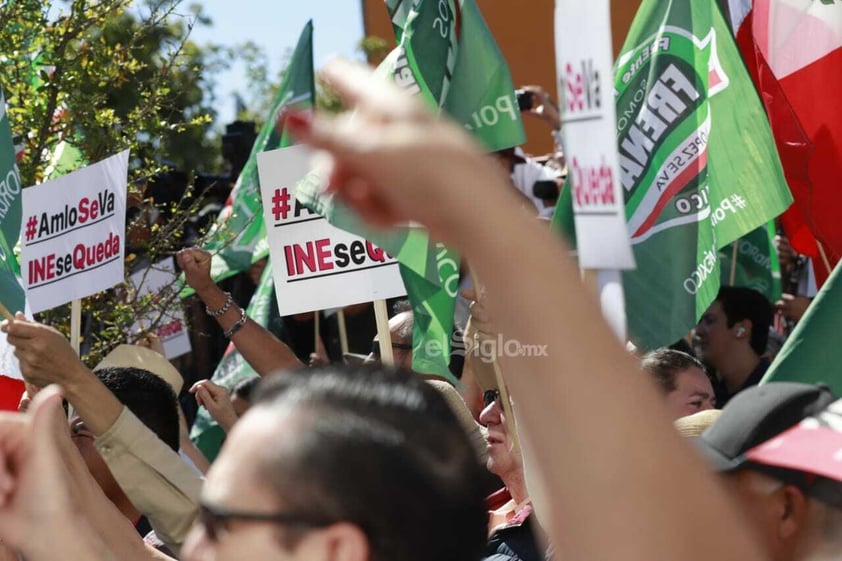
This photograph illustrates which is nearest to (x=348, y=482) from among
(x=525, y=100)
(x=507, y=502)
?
(x=507, y=502)

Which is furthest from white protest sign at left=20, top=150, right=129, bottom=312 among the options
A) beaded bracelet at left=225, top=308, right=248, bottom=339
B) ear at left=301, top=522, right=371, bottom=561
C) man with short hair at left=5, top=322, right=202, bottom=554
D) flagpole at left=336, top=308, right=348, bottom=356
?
ear at left=301, top=522, right=371, bottom=561

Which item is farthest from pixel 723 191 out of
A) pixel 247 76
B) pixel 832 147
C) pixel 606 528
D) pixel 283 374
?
pixel 247 76

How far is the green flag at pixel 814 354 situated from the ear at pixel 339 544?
2.08 meters

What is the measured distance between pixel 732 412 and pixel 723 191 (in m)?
3.16

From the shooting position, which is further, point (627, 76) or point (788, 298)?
point (788, 298)

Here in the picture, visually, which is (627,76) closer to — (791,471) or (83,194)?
(83,194)

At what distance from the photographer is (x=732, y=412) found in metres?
2.18

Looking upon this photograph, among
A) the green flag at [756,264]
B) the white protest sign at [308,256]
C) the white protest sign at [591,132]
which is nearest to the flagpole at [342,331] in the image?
the white protest sign at [308,256]

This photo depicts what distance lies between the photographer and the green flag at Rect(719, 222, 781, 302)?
24.3 ft

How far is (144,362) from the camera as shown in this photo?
17.6 ft

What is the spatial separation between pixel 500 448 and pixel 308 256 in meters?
1.48

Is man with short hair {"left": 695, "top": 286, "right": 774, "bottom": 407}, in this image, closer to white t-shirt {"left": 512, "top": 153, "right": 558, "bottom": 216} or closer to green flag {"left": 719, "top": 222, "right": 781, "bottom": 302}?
green flag {"left": 719, "top": 222, "right": 781, "bottom": 302}

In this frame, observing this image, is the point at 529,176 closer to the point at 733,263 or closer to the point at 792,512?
the point at 733,263

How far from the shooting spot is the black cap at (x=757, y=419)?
81.9 inches
